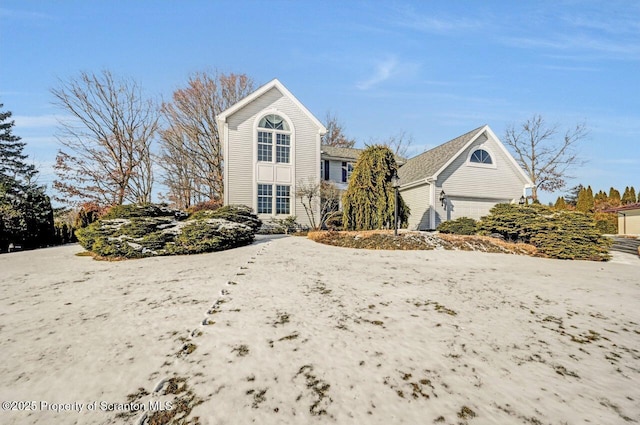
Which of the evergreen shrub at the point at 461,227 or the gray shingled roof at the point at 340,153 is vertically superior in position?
the gray shingled roof at the point at 340,153

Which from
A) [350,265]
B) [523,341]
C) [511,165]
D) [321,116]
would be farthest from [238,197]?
[321,116]

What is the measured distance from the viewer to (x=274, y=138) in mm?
14641

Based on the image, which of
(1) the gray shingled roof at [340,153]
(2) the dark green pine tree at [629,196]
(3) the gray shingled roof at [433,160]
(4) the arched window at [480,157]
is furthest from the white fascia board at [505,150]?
(2) the dark green pine tree at [629,196]

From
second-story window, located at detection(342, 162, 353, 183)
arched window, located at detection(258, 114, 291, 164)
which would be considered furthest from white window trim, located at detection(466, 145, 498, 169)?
arched window, located at detection(258, 114, 291, 164)

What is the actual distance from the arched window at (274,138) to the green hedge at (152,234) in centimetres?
732

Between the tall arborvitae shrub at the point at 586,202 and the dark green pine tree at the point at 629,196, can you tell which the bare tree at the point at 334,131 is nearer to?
the tall arborvitae shrub at the point at 586,202

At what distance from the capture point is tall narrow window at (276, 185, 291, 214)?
48.1 feet

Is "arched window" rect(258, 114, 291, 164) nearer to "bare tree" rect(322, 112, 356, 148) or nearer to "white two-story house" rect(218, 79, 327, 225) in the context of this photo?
"white two-story house" rect(218, 79, 327, 225)

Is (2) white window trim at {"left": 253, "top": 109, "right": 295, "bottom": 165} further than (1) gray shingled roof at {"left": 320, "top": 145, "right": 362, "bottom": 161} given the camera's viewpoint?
No

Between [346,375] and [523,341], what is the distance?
5.90ft

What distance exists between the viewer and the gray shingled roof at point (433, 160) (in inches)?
564

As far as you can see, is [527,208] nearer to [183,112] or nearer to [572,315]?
[572,315]

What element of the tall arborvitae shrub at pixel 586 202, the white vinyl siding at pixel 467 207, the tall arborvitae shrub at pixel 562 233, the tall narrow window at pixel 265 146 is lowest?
the tall arborvitae shrub at pixel 562 233

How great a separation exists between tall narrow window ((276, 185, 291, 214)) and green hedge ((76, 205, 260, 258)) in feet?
21.4
